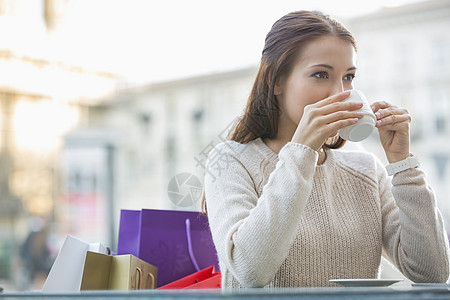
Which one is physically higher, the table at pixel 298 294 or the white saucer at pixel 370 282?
the table at pixel 298 294

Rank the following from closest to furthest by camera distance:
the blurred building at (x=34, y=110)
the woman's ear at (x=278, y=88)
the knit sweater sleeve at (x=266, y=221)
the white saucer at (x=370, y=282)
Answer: the white saucer at (x=370, y=282)
the knit sweater sleeve at (x=266, y=221)
the woman's ear at (x=278, y=88)
the blurred building at (x=34, y=110)

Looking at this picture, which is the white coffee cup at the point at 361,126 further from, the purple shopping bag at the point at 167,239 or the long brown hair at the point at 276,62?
the purple shopping bag at the point at 167,239

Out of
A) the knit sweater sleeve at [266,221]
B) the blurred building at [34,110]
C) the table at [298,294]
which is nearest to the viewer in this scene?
the table at [298,294]

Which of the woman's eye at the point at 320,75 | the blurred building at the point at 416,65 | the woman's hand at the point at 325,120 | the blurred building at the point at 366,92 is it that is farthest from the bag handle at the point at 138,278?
Answer: the blurred building at the point at 416,65

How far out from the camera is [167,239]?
4.46 ft

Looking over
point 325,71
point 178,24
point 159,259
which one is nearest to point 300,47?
point 325,71

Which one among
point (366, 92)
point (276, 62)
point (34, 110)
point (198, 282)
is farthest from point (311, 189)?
point (34, 110)

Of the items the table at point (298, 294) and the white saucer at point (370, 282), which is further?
the white saucer at point (370, 282)

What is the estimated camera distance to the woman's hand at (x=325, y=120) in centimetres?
98

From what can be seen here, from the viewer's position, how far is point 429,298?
565mm

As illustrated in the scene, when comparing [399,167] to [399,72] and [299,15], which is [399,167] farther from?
[399,72]

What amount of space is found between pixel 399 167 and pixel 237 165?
1.08 feet

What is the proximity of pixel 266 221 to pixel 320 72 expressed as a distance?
1.14 ft

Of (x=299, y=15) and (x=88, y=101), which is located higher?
(x=88, y=101)
